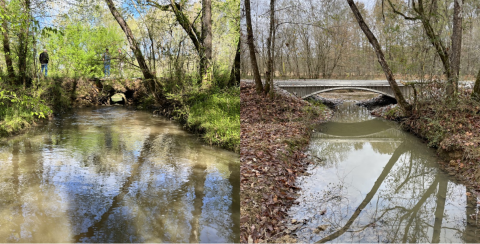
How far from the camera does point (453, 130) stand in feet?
27.6

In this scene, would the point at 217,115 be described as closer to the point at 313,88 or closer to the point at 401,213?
the point at 401,213

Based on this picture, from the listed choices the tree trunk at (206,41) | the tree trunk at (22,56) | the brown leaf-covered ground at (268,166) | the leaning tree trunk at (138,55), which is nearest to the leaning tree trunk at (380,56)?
the brown leaf-covered ground at (268,166)

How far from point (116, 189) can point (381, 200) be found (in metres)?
4.16

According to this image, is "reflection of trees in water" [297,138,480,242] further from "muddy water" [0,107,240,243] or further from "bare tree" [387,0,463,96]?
"bare tree" [387,0,463,96]

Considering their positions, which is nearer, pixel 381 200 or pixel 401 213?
pixel 401 213

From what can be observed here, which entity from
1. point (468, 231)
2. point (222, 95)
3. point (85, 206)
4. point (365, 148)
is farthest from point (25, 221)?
point (365, 148)

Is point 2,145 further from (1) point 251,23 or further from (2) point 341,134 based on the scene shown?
(2) point 341,134

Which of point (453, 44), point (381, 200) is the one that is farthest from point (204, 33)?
point (381, 200)

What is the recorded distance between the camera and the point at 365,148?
9664mm

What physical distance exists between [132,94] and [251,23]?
885 cm

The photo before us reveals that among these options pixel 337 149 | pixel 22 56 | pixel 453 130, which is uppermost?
pixel 22 56

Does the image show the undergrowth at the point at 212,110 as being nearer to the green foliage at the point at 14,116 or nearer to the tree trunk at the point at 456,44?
the green foliage at the point at 14,116

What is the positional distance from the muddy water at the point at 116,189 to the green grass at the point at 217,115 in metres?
0.39

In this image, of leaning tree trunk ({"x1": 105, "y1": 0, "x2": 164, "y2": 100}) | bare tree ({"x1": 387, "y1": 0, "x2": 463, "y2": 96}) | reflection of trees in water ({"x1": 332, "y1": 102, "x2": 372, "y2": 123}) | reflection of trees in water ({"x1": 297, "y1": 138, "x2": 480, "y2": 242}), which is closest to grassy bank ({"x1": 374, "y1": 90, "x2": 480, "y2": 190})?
reflection of trees in water ({"x1": 297, "y1": 138, "x2": 480, "y2": 242})
